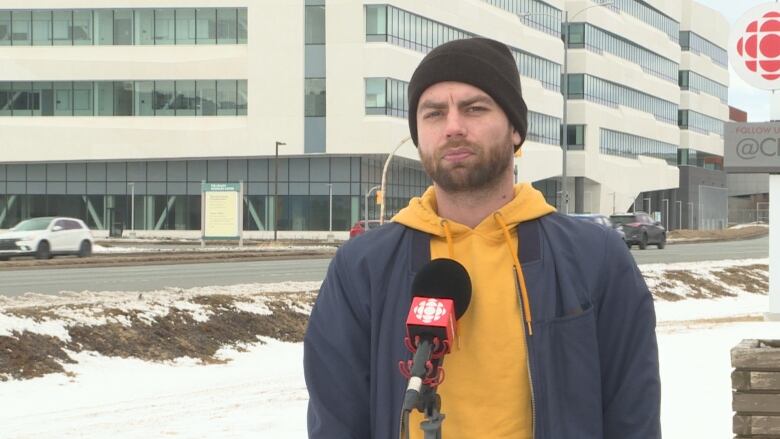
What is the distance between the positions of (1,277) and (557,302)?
24.9m

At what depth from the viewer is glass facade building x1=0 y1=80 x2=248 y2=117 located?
69562 millimetres

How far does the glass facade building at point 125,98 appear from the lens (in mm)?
69562

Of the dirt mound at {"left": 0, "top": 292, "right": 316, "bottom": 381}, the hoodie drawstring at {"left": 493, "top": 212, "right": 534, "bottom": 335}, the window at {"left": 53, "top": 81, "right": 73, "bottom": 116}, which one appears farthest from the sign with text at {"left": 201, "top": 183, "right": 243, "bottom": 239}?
the hoodie drawstring at {"left": 493, "top": 212, "right": 534, "bottom": 335}

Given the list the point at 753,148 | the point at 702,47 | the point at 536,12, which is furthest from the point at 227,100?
the point at 702,47

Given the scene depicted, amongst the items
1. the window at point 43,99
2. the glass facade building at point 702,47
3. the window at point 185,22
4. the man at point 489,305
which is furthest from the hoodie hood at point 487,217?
the glass facade building at point 702,47

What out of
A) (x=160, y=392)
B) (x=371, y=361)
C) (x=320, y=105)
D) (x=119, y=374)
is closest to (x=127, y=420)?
(x=160, y=392)

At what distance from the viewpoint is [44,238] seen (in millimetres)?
37344

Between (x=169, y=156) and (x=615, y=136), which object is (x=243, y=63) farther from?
(x=615, y=136)

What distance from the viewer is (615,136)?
97375 mm

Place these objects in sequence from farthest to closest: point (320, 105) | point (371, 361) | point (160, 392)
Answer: point (320, 105)
point (160, 392)
point (371, 361)

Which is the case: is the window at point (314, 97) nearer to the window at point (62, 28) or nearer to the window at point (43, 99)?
the window at point (62, 28)

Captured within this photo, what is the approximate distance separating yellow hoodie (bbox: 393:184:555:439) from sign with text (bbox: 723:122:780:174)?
45.3 feet

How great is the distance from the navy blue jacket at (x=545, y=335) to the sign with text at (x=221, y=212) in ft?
151

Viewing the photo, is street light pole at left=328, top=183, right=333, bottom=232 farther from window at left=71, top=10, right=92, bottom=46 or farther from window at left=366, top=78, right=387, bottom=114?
window at left=71, top=10, right=92, bottom=46
